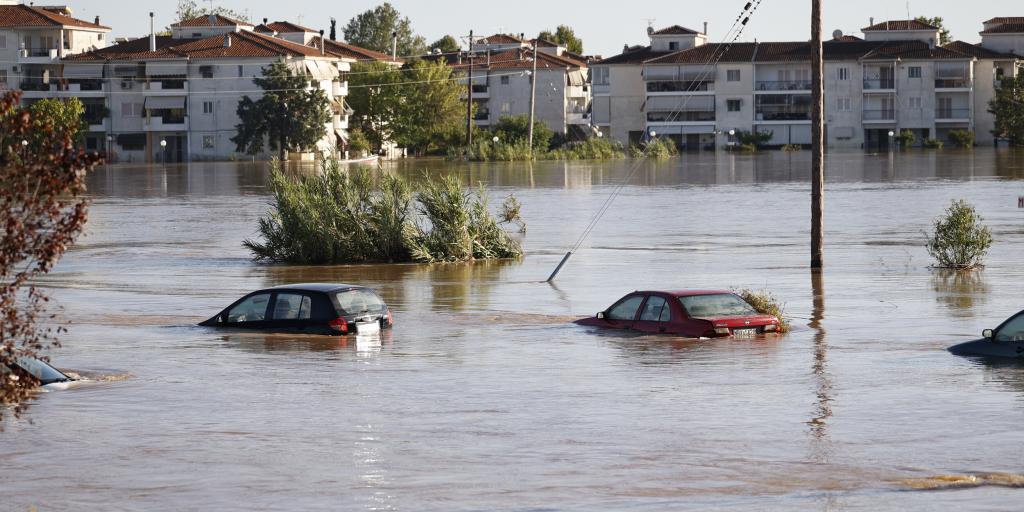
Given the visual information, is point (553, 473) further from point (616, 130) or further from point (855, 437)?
point (616, 130)

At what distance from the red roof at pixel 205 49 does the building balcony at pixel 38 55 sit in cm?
193

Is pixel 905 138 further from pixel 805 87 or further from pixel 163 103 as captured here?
pixel 163 103

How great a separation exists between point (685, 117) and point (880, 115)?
1914 centimetres

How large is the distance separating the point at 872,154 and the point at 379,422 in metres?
134

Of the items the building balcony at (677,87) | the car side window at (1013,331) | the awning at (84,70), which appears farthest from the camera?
A: the building balcony at (677,87)

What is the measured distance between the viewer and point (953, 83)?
6181 inches

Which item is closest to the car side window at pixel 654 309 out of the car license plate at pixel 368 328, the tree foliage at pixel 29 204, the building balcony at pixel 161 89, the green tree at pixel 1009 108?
the car license plate at pixel 368 328

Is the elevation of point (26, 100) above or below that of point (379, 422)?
above

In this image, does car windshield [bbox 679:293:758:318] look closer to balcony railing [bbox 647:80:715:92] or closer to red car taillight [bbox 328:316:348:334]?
red car taillight [bbox 328:316:348:334]

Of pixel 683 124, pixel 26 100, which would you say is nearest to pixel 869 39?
pixel 683 124

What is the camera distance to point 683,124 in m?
165

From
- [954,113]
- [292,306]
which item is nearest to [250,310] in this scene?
[292,306]

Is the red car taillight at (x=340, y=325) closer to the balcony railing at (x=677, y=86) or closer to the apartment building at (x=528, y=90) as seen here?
the balcony railing at (x=677, y=86)

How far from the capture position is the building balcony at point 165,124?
141250 millimetres
